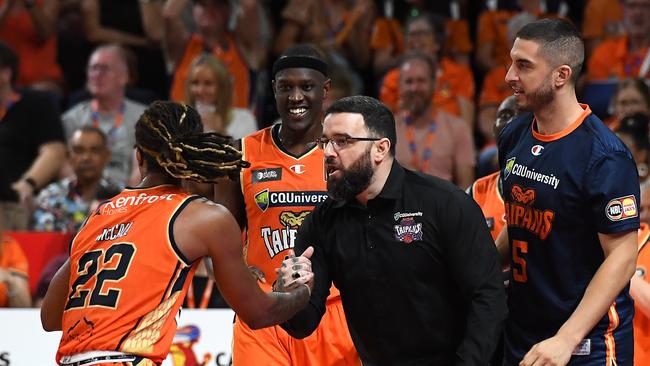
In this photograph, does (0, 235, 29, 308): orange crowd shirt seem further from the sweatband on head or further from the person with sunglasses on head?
the person with sunglasses on head

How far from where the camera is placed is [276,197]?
589 centimetres

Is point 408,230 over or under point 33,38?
under

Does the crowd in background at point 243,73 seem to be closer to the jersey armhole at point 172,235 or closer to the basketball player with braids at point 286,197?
the basketball player with braids at point 286,197

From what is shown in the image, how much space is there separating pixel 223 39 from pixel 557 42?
6.36 m

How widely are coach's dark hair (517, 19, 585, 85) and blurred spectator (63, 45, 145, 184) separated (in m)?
5.72

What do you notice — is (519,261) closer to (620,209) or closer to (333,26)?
(620,209)

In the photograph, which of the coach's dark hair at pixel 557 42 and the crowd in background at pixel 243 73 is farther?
the crowd in background at pixel 243 73

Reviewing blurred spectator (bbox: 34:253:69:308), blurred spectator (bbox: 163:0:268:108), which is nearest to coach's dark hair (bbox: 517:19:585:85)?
blurred spectator (bbox: 34:253:69:308)

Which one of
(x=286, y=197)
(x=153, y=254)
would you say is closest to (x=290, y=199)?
(x=286, y=197)

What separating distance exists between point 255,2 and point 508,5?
8.88 feet

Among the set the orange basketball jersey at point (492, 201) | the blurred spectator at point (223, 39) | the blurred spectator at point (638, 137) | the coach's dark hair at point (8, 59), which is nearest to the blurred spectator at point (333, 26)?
the blurred spectator at point (223, 39)

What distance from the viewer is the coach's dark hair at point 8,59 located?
940 cm

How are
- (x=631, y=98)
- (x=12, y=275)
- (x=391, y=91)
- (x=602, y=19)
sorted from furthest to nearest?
1. (x=602, y=19)
2. (x=391, y=91)
3. (x=631, y=98)
4. (x=12, y=275)

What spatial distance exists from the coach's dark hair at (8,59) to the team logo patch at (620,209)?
6.44 meters
